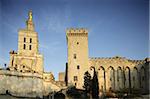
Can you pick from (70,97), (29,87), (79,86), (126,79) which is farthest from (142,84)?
(29,87)

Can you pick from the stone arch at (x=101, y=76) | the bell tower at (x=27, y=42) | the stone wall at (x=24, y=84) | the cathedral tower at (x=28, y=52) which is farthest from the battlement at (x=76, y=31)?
the stone wall at (x=24, y=84)

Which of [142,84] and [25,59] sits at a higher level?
[25,59]

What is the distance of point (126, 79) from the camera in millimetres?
63906

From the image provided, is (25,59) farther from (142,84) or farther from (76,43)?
(142,84)

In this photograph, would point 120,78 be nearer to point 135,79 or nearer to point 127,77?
point 127,77

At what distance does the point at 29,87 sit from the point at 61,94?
20.3 feet

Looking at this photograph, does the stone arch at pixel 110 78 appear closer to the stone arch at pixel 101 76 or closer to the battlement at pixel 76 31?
the stone arch at pixel 101 76

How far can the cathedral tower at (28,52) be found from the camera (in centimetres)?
6721

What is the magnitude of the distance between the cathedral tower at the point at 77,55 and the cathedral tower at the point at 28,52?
12301mm

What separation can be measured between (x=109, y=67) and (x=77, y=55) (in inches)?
383

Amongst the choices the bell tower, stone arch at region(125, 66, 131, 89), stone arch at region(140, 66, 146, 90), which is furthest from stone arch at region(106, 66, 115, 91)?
the bell tower

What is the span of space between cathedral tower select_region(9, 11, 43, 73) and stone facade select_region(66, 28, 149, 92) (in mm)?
12518

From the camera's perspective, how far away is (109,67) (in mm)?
63875

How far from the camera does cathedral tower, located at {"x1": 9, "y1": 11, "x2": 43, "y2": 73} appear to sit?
67.2 m
